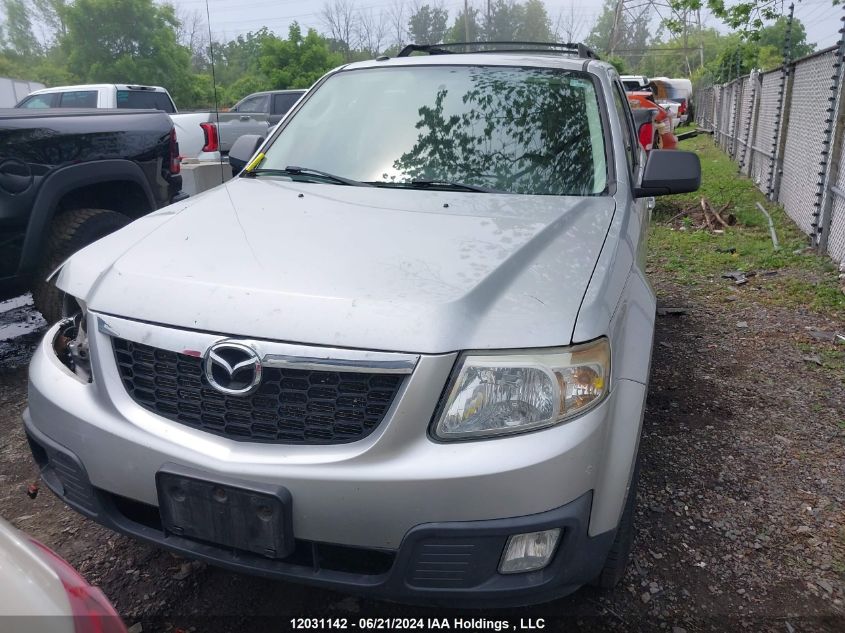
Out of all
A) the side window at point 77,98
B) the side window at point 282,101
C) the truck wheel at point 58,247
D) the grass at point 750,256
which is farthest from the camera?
the side window at point 282,101

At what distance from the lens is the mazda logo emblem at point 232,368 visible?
177 cm

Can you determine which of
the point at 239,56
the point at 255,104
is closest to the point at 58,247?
the point at 255,104

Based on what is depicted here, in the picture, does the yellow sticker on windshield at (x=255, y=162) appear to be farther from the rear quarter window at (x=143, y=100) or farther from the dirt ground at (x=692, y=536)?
the rear quarter window at (x=143, y=100)

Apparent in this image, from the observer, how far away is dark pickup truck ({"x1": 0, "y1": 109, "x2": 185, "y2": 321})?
3.59 meters

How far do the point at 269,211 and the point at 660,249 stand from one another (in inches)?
226

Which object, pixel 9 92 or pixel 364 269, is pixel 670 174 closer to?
pixel 364 269

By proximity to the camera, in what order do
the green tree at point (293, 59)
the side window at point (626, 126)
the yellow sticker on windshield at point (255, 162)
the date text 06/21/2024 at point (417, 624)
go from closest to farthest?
the date text 06/21/2024 at point (417, 624), the side window at point (626, 126), the yellow sticker on windshield at point (255, 162), the green tree at point (293, 59)

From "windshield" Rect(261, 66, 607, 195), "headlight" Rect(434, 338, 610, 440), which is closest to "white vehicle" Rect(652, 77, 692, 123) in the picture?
"windshield" Rect(261, 66, 607, 195)

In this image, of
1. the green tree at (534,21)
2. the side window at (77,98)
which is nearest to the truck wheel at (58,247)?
the side window at (77,98)

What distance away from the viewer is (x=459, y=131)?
3002 mm

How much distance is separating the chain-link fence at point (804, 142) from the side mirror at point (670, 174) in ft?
13.0

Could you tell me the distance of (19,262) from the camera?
Answer: 370 cm

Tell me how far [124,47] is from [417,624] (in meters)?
46.2

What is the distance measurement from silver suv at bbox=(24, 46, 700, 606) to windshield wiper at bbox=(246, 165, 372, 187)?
0.61 meters
